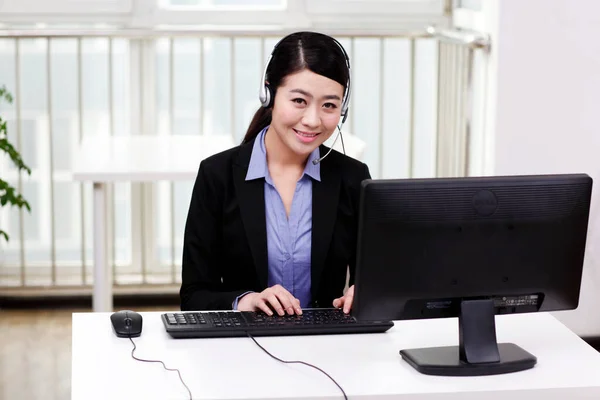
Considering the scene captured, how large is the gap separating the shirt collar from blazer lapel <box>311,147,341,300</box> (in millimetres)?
22

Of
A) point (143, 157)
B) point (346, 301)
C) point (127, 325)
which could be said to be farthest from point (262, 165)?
point (143, 157)

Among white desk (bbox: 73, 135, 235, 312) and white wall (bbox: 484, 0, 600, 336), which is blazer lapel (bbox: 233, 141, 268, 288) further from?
white wall (bbox: 484, 0, 600, 336)

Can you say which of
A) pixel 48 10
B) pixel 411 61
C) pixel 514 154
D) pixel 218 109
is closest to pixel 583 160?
pixel 514 154

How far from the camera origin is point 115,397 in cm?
158

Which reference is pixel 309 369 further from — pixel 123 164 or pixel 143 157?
pixel 143 157

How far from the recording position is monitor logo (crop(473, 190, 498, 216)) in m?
1.71

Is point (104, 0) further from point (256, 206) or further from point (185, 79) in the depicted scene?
point (256, 206)

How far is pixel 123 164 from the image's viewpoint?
303 cm

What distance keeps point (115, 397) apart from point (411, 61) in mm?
2747

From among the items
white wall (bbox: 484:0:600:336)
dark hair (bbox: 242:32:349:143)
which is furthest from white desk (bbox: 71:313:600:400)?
white wall (bbox: 484:0:600:336)

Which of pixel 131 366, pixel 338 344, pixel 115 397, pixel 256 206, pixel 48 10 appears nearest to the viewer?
pixel 115 397

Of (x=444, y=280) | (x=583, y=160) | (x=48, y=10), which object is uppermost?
(x=48, y=10)

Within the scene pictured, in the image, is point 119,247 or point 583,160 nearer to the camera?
point 583,160

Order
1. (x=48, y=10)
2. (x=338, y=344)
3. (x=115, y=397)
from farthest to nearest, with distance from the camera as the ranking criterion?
(x=48, y=10), (x=338, y=344), (x=115, y=397)
